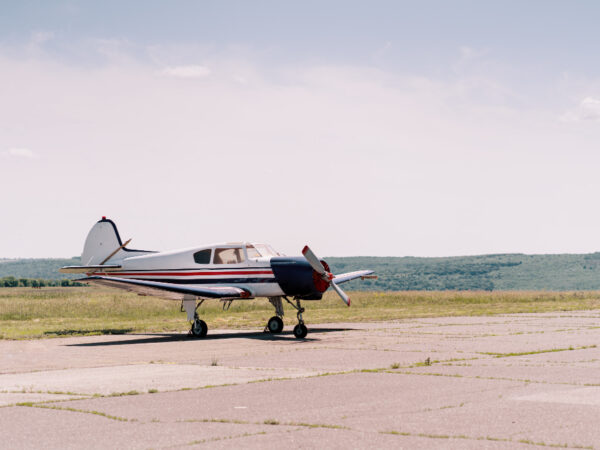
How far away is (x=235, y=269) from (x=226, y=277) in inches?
14.8

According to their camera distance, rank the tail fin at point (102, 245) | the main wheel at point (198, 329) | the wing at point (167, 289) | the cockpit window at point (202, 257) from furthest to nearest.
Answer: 1. the tail fin at point (102, 245)
2. the cockpit window at point (202, 257)
3. the main wheel at point (198, 329)
4. the wing at point (167, 289)

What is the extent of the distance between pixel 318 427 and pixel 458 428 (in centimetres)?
149

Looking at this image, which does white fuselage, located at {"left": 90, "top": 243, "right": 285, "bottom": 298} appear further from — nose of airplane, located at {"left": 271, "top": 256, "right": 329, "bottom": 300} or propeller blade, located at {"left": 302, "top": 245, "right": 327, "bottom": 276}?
propeller blade, located at {"left": 302, "top": 245, "right": 327, "bottom": 276}

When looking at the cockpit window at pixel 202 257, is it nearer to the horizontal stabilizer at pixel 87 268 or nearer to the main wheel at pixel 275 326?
the main wheel at pixel 275 326

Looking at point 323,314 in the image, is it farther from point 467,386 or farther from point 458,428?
point 458,428

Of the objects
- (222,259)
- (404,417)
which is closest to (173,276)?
(222,259)

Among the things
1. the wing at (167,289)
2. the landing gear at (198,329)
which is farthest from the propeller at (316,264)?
the landing gear at (198,329)

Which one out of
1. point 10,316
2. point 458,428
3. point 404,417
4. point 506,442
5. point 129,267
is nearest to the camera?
point 506,442

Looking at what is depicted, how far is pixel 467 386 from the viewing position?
37.3 feet

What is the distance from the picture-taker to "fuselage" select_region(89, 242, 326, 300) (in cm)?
2264

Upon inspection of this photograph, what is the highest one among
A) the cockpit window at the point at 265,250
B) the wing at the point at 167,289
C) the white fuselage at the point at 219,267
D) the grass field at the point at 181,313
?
the cockpit window at the point at 265,250

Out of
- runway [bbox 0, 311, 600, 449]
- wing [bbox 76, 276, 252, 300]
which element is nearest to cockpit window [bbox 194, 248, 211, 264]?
wing [bbox 76, 276, 252, 300]

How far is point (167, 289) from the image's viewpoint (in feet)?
73.2

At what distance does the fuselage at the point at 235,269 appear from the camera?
2264cm
